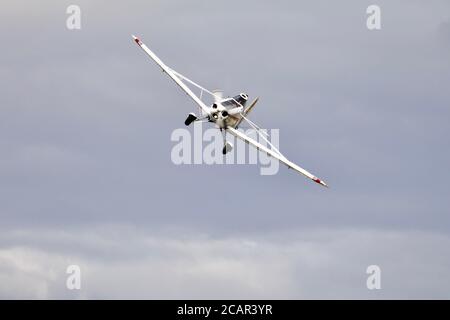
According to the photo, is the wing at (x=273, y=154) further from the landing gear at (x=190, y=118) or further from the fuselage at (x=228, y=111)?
the landing gear at (x=190, y=118)

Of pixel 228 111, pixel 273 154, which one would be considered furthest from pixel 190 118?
pixel 273 154

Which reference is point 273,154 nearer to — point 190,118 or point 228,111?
point 228,111

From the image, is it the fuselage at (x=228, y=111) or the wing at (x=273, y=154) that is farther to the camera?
the wing at (x=273, y=154)

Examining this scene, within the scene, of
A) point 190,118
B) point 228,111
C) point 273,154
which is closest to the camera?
point 190,118

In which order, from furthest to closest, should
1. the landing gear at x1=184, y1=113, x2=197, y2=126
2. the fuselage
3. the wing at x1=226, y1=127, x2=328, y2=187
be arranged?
1. the wing at x1=226, y1=127, x2=328, y2=187
2. the fuselage
3. the landing gear at x1=184, y1=113, x2=197, y2=126

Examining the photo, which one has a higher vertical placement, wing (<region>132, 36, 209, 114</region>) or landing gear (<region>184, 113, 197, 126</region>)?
wing (<region>132, 36, 209, 114</region>)

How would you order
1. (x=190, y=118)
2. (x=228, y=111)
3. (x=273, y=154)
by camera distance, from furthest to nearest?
(x=273, y=154) → (x=228, y=111) → (x=190, y=118)

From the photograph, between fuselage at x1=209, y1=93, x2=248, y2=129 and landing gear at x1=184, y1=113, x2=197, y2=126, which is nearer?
landing gear at x1=184, y1=113, x2=197, y2=126

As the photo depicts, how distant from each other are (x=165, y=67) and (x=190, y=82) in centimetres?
932

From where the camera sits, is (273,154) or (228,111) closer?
(228,111)

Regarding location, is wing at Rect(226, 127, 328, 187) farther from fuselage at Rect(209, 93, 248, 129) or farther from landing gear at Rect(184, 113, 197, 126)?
landing gear at Rect(184, 113, 197, 126)

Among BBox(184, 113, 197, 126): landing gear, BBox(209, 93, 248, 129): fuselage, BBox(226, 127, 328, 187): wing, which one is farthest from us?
BBox(226, 127, 328, 187): wing
